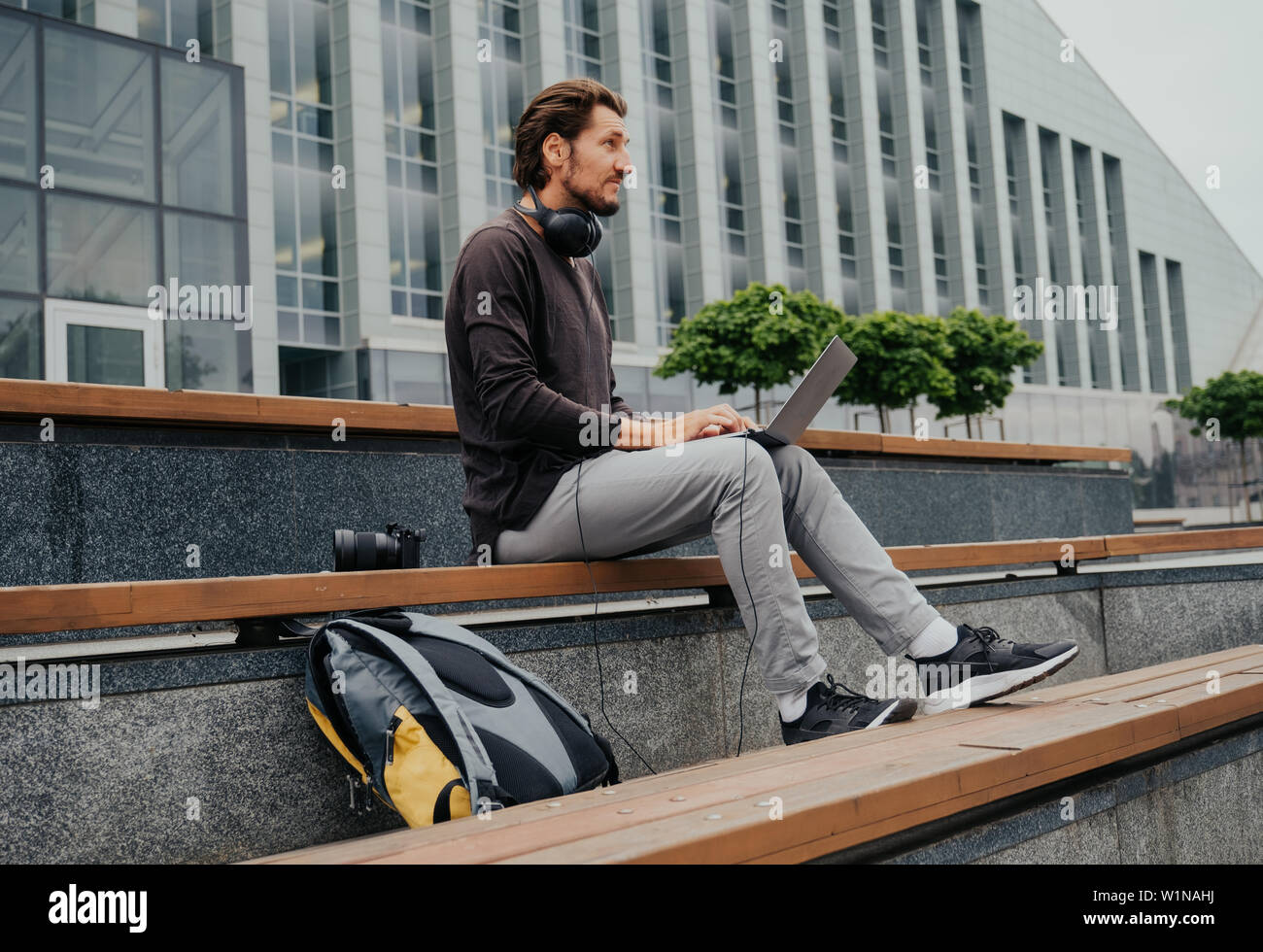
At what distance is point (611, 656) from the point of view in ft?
10.3

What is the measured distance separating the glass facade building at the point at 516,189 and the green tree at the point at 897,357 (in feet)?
15.4

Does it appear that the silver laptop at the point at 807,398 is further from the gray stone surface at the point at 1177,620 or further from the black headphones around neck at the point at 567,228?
the gray stone surface at the point at 1177,620

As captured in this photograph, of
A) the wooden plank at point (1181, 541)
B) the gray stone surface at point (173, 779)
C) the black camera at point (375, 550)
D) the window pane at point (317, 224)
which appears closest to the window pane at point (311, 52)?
the window pane at point (317, 224)

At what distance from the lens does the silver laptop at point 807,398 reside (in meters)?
3.01

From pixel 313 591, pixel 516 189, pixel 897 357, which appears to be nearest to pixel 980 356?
pixel 897 357

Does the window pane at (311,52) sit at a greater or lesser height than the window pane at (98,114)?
greater

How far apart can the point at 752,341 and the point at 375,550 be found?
17332mm

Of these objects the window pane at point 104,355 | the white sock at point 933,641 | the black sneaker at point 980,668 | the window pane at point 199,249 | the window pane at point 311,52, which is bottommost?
the black sneaker at point 980,668

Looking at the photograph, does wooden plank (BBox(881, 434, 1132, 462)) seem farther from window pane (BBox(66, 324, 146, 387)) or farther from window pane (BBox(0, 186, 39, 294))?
window pane (BBox(0, 186, 39, 294))

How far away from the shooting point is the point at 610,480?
2.96 metres

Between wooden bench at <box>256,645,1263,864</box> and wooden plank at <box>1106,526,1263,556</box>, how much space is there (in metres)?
2.42

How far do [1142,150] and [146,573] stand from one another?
5297 cm
